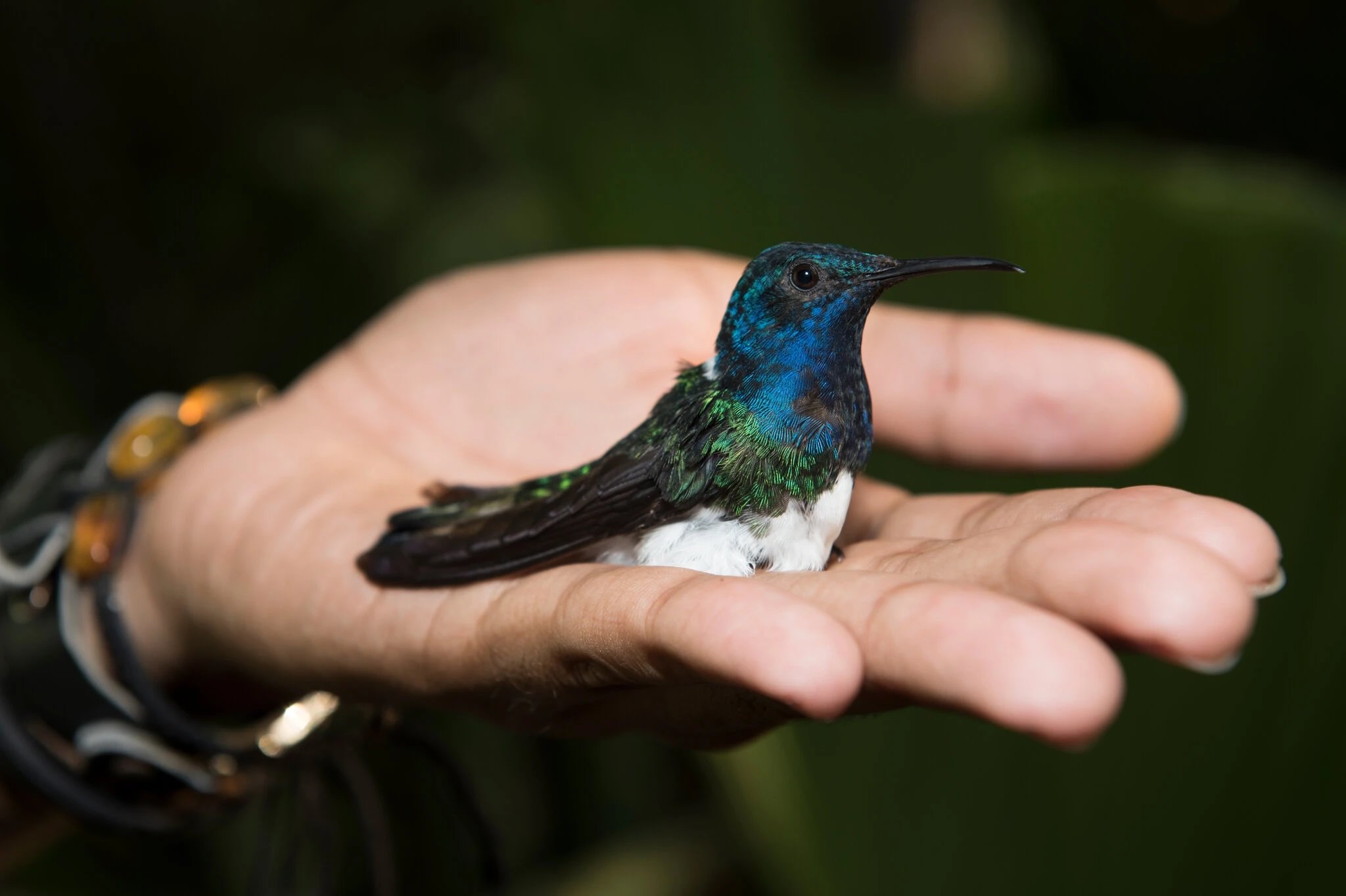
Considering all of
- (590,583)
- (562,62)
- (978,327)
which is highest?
(562,62)

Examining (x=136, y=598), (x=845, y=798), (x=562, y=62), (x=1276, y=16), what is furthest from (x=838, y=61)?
(x=136, y=598)

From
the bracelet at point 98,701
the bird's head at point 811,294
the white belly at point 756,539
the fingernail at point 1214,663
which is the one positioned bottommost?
the bracelet at point 98,701

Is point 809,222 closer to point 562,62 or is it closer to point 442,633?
point 562,62

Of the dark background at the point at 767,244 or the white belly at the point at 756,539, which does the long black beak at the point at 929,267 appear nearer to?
the white belly at the point at 756,539

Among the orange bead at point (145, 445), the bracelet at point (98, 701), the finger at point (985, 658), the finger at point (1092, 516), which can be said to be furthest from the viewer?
the orange bead at point (145, 445)

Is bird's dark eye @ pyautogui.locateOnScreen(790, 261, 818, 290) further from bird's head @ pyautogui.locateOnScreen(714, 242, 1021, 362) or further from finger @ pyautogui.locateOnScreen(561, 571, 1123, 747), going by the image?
finger @ pyautogui.locateOnScreen(561, 571, 1123, 747)

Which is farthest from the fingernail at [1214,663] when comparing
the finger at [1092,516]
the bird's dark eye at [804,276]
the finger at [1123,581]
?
the bird's dark eye at [804,276]

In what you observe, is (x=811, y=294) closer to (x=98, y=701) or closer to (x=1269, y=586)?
(x=1269, y=586)

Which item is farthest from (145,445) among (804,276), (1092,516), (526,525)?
(1092,516)
